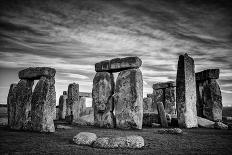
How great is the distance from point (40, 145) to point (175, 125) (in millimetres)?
7168

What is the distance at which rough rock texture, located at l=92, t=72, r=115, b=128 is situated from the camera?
32.5ft

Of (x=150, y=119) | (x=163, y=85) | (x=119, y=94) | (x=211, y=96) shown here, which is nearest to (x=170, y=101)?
(x=163, y=85)

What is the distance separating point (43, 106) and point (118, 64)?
4084mm

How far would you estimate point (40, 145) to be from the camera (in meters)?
4.82

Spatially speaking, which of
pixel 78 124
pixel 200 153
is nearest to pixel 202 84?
pixel 78 124

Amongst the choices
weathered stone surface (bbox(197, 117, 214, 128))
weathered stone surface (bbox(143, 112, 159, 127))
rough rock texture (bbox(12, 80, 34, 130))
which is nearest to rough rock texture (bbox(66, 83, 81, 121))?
weathered stone surface (bbox(143, 112, 159, 127))

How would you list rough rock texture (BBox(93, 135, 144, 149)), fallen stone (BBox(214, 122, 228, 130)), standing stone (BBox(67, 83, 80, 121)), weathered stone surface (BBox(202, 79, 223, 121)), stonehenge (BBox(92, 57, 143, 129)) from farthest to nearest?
standing stone (BBox(67, 83, 80, 121)) < weathered stone surface (BBox(202, 79, 223, 121)) < stonehenge (BBox(92, 57, 143, 129)) < fallen stone (BBox(214, 122, 228, 130)) < rough rock texture (BBox(93, 135, 144, 149))

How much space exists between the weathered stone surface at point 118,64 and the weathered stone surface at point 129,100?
0.25 m

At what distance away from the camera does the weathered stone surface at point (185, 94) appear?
9.20 meters

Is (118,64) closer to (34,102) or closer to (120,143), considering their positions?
(34,102)

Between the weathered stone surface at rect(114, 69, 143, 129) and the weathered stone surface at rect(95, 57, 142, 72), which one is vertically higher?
the weathered stone surface at rect(95, 57, 142, 72)

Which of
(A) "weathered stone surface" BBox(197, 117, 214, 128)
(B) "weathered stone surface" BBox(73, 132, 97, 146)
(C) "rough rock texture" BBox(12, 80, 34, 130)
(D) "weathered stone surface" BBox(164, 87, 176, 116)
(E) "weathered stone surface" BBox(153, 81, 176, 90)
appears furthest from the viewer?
(E) "weathered stone surface" BBox(153, 81, 176, 90)

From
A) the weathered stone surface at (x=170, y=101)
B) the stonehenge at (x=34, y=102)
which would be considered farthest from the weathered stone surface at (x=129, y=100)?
the weathered stone surface at (x=170, y=101)

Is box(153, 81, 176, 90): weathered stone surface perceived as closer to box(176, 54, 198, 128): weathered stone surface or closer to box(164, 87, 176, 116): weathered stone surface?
box(164, 87, 176, 116): weathered stone surface
